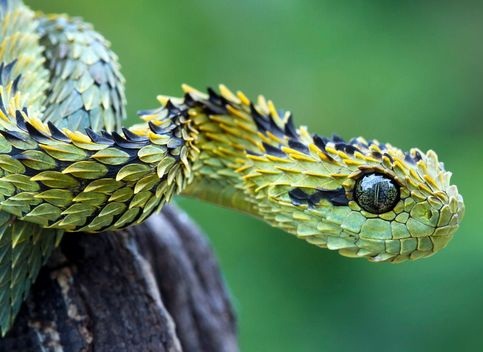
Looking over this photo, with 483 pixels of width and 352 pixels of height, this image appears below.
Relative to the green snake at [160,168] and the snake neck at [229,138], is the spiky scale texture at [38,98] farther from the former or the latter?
the snake neck at [229,138]

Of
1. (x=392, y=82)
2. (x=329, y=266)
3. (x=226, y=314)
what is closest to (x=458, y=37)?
(x=392, y=82)

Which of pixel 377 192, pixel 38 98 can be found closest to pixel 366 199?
pixel 377 192

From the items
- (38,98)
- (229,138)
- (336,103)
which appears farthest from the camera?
(336,103)

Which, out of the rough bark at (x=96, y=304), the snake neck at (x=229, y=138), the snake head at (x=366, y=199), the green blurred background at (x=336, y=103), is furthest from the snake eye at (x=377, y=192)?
the green blurred background at (x=336, y=103)

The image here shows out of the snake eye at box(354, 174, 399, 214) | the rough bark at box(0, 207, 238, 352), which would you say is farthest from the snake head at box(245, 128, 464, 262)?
the rough bark at box(0, 207, 238, 352)

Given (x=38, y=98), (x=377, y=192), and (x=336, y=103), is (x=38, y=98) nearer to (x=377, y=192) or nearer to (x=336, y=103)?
(x=377, y=192)

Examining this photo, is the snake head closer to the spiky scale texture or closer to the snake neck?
the snake neck
